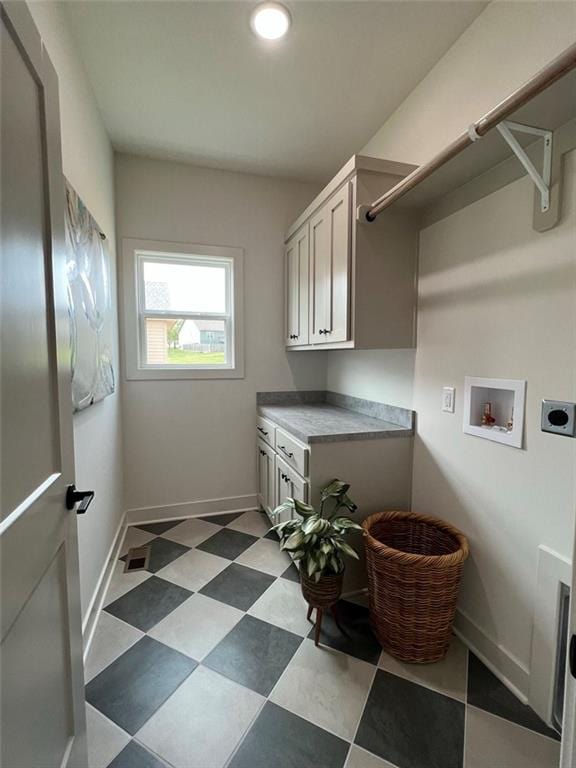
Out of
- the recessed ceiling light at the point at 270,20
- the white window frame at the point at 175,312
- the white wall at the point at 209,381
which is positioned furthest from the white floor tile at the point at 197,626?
the recessed ceiling light at the point at 270,20

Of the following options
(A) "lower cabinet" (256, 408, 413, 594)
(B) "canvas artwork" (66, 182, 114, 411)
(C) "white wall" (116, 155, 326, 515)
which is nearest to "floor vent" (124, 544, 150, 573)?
(C) "white wall" (116, 155, 326, 515)

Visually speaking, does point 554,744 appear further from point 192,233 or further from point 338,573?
point 192,233

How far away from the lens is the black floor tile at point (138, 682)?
1282mm

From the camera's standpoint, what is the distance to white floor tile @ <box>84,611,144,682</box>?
147cm

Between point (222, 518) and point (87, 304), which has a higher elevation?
point (87, 304)

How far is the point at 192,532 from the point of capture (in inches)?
103

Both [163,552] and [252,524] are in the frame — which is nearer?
[163,552]

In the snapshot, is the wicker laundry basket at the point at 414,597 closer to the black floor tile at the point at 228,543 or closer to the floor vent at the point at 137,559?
the black floor tile at the point at 228,543

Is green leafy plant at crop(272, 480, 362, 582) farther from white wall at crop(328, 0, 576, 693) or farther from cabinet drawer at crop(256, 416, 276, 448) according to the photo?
cabinet drawer at crop(256, 416, 276, 448)

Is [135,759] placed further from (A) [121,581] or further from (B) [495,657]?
(B) [495,657]

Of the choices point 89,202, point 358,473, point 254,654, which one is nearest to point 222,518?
point 254,654

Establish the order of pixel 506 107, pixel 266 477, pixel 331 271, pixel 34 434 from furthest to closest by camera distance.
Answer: pixel 266 477
pixel 331 271
pixel 506 107
pixel 34 434

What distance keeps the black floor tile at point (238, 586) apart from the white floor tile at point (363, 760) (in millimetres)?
788

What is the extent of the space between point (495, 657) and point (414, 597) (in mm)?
425
